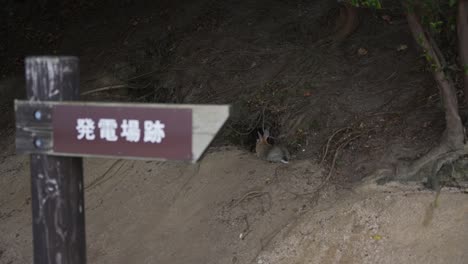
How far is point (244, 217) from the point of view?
17.3 feet

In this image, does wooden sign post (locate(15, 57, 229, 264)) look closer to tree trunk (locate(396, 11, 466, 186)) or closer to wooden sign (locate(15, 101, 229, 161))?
wooden sign (locate(15, 101, 229, 161))

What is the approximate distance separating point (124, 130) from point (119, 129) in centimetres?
3

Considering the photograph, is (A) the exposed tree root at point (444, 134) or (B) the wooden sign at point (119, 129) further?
(A) the exposed tree root at point (444, 134)

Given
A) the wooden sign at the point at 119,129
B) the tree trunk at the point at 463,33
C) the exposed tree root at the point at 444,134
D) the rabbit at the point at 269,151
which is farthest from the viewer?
the rabbit at the point at 269,151

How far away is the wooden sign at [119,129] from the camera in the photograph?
279 cm

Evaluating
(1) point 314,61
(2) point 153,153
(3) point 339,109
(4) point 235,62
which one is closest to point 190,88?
(4) point 235,62

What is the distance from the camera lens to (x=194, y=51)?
757 centimetres

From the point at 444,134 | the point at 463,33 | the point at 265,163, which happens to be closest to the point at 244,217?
the point at 265,163

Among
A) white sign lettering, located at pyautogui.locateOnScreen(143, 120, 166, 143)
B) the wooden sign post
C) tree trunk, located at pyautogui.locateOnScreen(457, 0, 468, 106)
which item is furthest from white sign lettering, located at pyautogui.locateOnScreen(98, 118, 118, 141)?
tree trunk, located at pyautogui.locateOnScreen(457, 0, 468, 106)

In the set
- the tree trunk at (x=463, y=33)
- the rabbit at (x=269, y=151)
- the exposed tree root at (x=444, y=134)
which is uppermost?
the tree trunk at (x=463, y=33)

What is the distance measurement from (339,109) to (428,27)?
1657 millimetres

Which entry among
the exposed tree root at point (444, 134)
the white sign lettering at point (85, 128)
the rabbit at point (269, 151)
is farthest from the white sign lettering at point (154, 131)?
the rabbit at point (269, 151)

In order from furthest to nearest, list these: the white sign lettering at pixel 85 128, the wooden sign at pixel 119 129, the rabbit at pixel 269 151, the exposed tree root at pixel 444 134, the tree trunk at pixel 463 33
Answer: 1. the rabbit at pixel 269 151
2. the exposed tree root at pixel 444 134
3. the tree trunk at pixel 463 33
4. the white sign lettering at pixel 85 128
5. the wooden sign at pixel 119 129

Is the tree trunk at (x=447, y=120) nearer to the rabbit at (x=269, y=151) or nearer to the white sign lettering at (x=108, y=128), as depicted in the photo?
the rabbit at (x=269, y=151)
